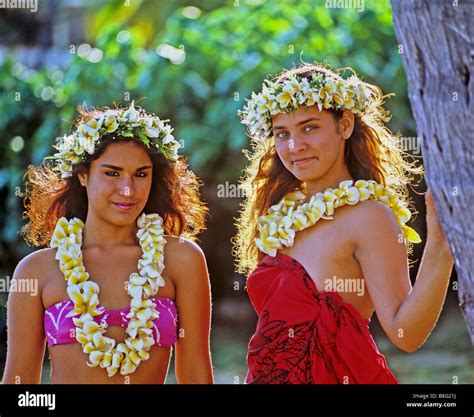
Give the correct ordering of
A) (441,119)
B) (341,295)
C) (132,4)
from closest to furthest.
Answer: (441,119)
(341,295)
(132,4)

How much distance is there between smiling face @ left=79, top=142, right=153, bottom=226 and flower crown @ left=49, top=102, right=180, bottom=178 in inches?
1.8

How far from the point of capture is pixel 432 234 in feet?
11.4

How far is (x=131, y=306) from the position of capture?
4.07 meters

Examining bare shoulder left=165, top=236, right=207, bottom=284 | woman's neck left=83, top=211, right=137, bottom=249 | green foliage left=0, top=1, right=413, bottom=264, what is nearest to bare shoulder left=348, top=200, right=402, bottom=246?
bare shoulder left=165, top=236, right=207, bottom=284

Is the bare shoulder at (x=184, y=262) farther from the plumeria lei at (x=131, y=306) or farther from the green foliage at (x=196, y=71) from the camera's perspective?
the green foliage at (x=196, y=71)

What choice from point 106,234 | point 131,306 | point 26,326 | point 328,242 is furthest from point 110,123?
point 328,242

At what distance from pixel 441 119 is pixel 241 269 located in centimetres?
167

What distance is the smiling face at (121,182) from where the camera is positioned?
4.11 meters

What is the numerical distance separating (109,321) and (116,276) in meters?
0.17

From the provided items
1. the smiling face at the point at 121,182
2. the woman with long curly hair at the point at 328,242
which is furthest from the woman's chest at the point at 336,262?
the smiling face at the point at 121,182

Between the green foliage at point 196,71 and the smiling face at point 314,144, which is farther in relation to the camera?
the green foliage at point 196,71

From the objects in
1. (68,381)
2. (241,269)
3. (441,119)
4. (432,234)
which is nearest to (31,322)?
(68,381)
